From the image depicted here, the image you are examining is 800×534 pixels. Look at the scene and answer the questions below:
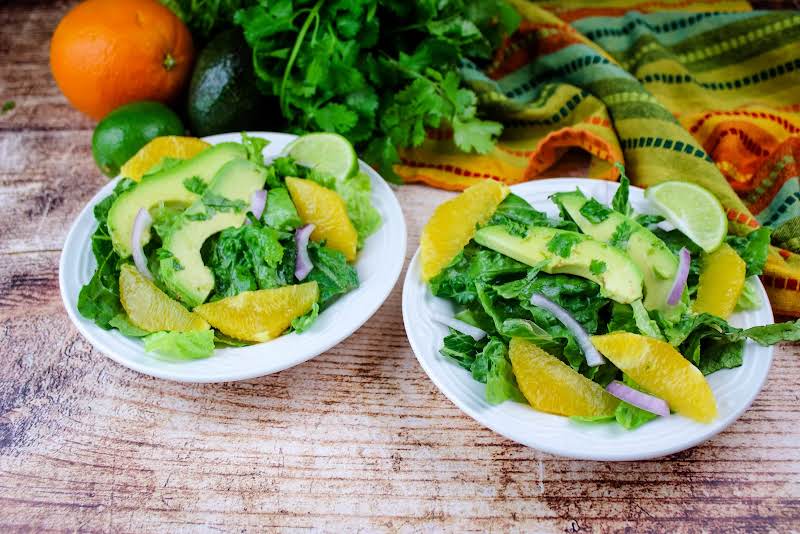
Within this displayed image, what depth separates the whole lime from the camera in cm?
214

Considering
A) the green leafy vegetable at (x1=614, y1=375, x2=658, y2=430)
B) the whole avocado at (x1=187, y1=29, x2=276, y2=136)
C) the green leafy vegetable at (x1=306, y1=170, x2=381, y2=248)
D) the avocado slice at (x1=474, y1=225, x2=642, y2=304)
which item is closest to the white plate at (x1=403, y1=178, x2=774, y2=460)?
the green leafy vegetable at (x1=614, y1=375, x2=658, y2=430)

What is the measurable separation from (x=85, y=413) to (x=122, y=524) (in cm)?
34

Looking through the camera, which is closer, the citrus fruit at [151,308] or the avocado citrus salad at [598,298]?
the avocado citrus salad at [598,298]

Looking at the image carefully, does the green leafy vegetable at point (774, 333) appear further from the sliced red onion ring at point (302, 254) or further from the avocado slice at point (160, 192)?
the avocado slice at point (160, 192)

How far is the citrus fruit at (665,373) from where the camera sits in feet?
4.44

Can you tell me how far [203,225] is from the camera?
5.68 feet

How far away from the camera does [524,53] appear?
2625mm

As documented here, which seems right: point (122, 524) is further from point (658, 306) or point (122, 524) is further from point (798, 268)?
point (798, 268)

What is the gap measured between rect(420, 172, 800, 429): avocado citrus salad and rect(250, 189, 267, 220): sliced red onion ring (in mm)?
426

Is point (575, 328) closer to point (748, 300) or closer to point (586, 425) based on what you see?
point (586, 425)

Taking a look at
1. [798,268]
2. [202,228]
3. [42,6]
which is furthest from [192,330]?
[42,6]

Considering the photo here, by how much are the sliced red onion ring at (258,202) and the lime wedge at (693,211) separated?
978 mm

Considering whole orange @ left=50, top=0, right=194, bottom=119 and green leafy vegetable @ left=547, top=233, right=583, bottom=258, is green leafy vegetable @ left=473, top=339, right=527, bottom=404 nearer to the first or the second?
green leafy vegetable @ left=547, top=233, right=583, bottom=258

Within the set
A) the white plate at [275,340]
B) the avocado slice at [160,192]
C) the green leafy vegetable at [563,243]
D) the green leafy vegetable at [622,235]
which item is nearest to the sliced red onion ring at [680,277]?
the green leafy vegetable at [622,235]
